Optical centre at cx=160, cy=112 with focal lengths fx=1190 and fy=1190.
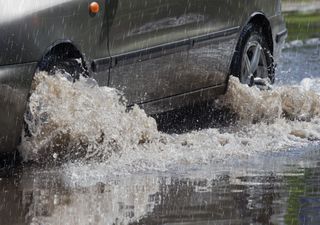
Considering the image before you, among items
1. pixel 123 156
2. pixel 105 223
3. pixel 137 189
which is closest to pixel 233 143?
pixel 123 156

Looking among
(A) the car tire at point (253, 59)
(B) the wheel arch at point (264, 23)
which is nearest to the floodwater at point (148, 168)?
(A) the car tire at point (253, 59)

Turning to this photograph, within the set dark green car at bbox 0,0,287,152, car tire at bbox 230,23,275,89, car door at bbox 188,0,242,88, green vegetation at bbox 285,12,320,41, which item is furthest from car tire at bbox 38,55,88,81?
green vegetation at bbox 285,12,320,41

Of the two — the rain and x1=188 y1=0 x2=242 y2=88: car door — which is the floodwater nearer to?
the rain

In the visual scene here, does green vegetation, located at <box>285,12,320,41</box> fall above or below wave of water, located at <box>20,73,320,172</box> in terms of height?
above

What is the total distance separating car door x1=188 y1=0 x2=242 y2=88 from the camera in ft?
31.3

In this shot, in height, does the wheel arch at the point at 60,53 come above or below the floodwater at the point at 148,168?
above

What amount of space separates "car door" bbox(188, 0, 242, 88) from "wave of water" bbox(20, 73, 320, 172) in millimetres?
694

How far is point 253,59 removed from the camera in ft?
34.9

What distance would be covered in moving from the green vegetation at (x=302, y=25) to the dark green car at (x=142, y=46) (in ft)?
24.0

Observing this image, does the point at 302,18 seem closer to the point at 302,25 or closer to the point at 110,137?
the point at 302,25

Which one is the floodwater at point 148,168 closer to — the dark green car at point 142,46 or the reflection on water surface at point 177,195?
the reflection on water surface at point 177,195

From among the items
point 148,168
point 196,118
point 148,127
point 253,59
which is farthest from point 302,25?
point 148,168

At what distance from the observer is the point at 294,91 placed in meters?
10.5

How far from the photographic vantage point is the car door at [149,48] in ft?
27.9
